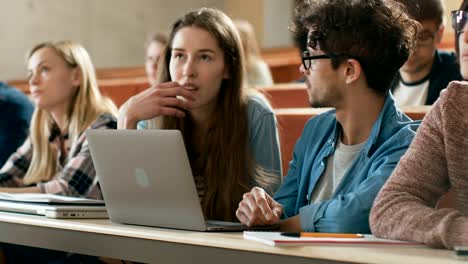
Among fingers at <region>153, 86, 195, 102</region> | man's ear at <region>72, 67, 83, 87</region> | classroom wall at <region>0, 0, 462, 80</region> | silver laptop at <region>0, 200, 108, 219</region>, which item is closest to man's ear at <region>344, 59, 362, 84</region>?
fingers at <region>153, 86, 195, 102</region>

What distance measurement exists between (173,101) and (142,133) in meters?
0.54

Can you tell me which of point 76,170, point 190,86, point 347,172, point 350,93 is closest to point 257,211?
point 347,172

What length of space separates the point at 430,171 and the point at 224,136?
1.00 metres

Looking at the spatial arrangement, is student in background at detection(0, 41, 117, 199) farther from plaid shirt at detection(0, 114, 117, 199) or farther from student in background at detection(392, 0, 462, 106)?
student in background at detection(392, 0, 462, 106)

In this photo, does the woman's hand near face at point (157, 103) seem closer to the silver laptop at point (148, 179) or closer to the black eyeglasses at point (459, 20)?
the silver laptop at point (148, 179)

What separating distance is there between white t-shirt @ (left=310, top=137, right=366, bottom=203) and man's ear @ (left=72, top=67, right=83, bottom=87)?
5.32 ft

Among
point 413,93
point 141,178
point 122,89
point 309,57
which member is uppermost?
point 309,57

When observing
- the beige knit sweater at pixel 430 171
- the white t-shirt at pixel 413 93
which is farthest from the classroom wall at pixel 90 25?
the beige knit sweater at pixel 430 171

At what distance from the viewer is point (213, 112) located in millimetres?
2939

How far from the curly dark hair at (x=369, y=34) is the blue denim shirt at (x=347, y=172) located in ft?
0.30

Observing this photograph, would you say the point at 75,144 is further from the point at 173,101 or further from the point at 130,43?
the point at 130,43

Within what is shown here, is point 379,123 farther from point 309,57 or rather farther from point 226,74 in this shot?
point 226,74

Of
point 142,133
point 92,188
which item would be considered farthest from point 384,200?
point 92,188

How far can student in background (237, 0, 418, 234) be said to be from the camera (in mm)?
2252
